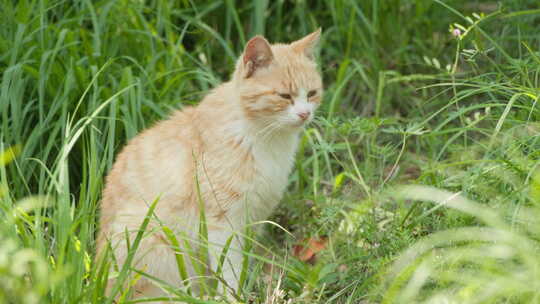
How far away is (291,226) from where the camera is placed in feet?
12.4

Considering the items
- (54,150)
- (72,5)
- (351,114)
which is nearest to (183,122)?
(54,150)

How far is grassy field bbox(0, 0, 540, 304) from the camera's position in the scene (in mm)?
2305

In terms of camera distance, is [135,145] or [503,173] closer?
[503,173]

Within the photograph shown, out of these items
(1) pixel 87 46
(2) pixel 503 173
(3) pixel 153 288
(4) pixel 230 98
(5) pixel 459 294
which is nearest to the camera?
(5) pixel 459 294

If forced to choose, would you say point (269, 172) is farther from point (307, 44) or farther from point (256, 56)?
point (307, 44)

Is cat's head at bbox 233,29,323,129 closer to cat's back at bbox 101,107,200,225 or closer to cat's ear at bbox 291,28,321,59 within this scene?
cat's ear at bbox 291,28,321,59

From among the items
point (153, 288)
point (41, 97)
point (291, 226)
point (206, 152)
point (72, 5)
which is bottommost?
point (291, 226)

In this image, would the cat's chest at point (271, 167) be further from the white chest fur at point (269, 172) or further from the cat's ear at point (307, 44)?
the cat's ear at point (307, 44)

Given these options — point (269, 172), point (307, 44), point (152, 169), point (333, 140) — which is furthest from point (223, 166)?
point (333, 140)

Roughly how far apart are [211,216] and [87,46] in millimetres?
1340

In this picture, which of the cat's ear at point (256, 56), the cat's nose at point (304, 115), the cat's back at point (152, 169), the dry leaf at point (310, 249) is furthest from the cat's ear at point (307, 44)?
the dry leaf at point (310, 249)

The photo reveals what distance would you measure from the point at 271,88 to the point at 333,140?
0.79 metres

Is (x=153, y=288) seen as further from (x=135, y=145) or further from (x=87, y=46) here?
(x=87, y=46)

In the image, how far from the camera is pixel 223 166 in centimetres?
296
